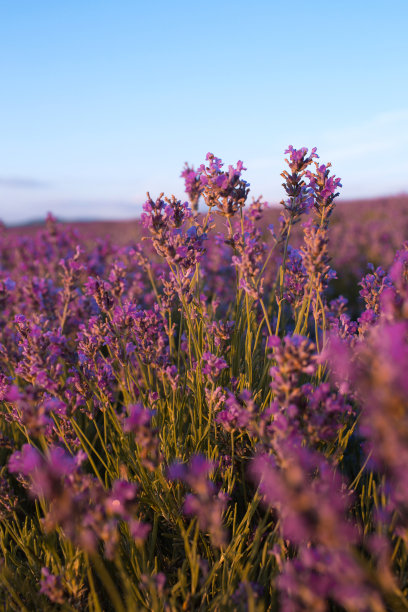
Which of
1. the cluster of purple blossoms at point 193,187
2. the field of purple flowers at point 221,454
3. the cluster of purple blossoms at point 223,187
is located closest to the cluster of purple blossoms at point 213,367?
the field of purple flowers at point 221,454

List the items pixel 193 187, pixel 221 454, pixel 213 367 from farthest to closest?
1. pixel 193 187
2. pixel 221 454
3. pixel 213 367

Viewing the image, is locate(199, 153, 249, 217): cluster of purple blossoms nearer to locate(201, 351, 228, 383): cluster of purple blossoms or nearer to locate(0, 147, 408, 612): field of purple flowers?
locate(0, 147, 408, 612): field of purple flowers

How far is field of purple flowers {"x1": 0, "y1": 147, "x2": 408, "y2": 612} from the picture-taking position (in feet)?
2.71

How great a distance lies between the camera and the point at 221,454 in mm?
1883

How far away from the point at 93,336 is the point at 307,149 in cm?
143

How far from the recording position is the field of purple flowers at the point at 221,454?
825mm

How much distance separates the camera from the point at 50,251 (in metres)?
6.52

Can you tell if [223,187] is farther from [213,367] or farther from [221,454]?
[221,454]

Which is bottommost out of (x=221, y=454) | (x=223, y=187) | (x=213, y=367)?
(x=221, y=454)

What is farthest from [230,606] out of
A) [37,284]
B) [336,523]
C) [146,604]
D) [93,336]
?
[37,284]

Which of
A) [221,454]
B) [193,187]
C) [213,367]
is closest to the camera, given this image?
[213,367]

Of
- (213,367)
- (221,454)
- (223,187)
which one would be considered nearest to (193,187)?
(223,187)

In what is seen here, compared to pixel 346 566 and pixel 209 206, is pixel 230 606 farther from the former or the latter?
pixel 209 206

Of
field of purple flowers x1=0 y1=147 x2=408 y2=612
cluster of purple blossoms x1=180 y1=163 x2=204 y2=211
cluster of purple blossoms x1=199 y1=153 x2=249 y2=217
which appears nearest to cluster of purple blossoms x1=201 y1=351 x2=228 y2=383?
field of purple flowers x1=0 y1=147 x2=408 y2=612
